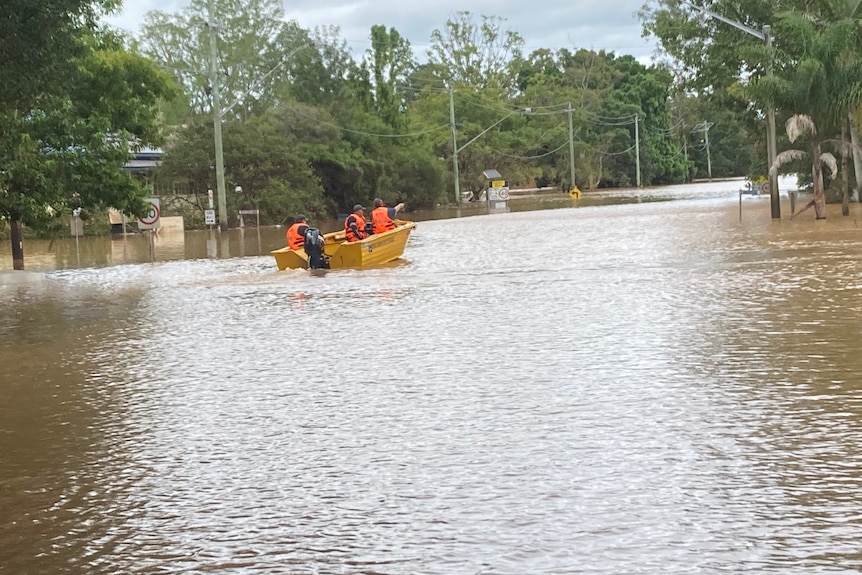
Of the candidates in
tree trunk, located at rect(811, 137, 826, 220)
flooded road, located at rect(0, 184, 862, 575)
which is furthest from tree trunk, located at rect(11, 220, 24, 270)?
tree trunk, located at rect(811, 137, 826, 220)

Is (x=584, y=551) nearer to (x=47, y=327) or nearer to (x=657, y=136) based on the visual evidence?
(x=47, y=327)

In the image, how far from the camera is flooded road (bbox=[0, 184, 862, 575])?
5.66 m

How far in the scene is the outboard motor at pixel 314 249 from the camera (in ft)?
75.9

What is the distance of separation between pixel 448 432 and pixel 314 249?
1539 cm

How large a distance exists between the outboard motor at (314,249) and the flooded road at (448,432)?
5376 mm

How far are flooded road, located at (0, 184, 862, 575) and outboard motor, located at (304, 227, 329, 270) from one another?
5.38m

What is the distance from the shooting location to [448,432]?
26.6 feet

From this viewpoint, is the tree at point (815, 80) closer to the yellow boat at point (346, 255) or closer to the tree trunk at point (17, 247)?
the yellow boat at point (346, 255)

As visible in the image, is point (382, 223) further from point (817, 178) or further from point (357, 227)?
point (817, 178)

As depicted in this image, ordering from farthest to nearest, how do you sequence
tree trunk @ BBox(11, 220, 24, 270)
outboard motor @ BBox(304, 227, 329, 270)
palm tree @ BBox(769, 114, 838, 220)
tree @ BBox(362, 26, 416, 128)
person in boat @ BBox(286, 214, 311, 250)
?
tree @ BBox(362, 26, 416, 128), palm tree @ BBox(769, 114, 838, 220), tree trunk @ BBox(11, 220, 24, 270), person in boat @ BBox(286, 214, 311, 250), outboard motor @ BBox(304, 227, 329, 270)

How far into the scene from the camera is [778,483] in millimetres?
6461

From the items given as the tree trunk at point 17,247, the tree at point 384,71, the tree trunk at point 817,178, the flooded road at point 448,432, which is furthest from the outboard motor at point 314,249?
the tree at point 384,71

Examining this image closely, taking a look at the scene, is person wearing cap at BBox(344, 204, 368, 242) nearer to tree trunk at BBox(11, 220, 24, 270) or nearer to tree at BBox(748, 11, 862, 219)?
tree trunk at BBox(11, 220, 24, 270)

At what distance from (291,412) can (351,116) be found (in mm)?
60571
